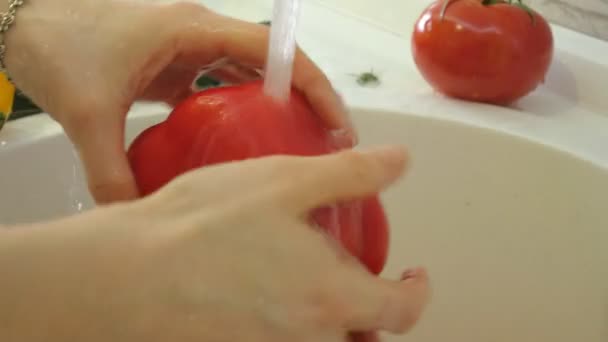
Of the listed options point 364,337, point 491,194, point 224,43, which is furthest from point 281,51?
point 491,194

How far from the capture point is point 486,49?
65 cm

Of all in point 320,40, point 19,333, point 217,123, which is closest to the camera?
point 19,333

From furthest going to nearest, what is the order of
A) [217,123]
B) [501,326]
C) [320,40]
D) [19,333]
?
[320,40] → [501,326] → [217,123] → [19,333]

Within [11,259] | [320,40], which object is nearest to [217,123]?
[11,259]

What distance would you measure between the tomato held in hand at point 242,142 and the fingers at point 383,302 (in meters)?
0.05

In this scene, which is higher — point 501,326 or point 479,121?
point 479,121

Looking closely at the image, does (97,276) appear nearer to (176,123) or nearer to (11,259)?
(11,259)

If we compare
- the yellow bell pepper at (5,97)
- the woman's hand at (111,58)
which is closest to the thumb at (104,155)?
the woman's hand at (111,58)

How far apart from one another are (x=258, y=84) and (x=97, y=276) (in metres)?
0.16

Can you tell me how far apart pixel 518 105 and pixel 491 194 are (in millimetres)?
120

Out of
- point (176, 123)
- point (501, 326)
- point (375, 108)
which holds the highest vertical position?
point (176, 123)

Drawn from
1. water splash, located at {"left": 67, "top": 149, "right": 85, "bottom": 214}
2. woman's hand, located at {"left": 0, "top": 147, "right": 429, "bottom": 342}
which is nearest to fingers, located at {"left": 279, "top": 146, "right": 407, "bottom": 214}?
woman's hand, located at {"left": 0, "top": 147, "right": 429, "bottom": 342}

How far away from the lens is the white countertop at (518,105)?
24.9 inches

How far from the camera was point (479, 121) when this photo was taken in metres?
0.65
